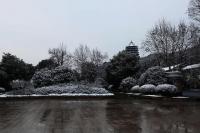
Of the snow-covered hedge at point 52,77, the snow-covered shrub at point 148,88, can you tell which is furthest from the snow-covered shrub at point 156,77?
the snow-covered hedge at point 52,77

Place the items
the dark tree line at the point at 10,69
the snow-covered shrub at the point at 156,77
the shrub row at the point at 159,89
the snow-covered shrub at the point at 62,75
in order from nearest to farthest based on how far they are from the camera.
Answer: the shrub row at the point at 159,89 → the snow-covered shrub at the point at 156,77 → the snow-covered shrub at the point at 62,75 → the dark tree line at the point at 10,69

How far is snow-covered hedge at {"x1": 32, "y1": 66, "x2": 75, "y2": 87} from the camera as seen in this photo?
42156 mm

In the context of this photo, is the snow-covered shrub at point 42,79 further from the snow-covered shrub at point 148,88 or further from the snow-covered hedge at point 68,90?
the snow-covered shrub at point 148,88

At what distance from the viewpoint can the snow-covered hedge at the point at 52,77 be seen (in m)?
42.2

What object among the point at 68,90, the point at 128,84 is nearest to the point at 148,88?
the point at 68,90

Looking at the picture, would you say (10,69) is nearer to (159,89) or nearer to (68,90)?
(68,90)

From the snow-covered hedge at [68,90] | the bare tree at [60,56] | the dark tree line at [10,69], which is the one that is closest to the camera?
the snow-covered hedge at [68,90]

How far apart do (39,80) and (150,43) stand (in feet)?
62.3

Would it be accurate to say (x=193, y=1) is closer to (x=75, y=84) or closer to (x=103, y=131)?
(x=75, y=84)

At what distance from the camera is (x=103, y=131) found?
39.0 feet

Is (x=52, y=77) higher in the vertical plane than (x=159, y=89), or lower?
higher

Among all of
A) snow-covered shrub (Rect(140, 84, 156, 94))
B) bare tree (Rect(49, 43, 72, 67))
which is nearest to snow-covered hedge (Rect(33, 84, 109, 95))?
snow-covered shrub (Rect(140, 84, 156, 94))

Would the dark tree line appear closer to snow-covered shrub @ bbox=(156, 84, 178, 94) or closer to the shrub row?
the shrub row

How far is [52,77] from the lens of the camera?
42531mm
